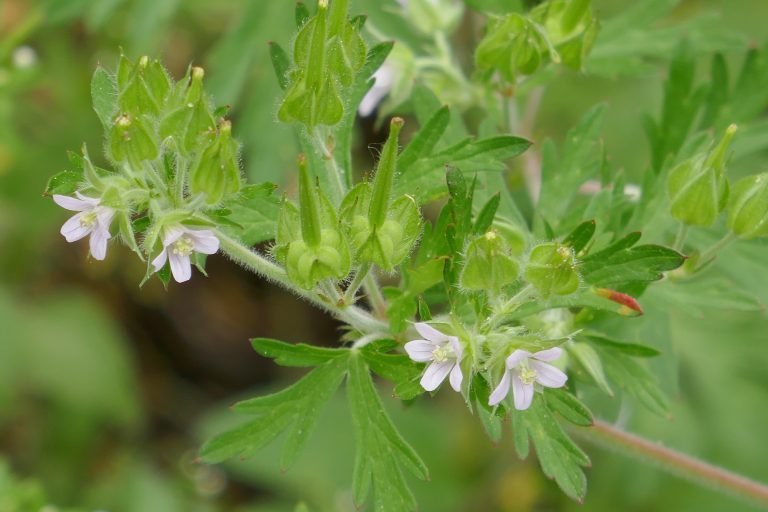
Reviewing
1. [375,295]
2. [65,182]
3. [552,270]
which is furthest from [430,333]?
[65,182]

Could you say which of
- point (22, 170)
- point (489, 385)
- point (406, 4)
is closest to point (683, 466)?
point (489, 385)

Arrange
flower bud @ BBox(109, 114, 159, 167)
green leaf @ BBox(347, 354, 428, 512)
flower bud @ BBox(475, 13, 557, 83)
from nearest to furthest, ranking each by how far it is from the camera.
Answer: flower bud @ BBox(109, 114, 159, 167)
green leaf @ BBox(347, 354, 428, 512)
flower bud @ BBox(475, 13, 557, 83)

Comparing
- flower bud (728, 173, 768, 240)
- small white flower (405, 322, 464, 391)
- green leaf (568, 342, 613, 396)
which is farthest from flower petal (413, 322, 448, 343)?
flower bud (728, 173, 768, 240)

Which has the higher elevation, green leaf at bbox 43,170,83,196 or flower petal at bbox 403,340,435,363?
green leaf at bbox 43,170,83,196

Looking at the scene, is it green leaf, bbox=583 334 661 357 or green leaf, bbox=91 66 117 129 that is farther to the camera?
green leaf, bbox=583 334 661 357

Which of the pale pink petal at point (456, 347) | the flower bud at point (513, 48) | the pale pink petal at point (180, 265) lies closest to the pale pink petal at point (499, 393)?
the pale pink petal at point (456, 347)

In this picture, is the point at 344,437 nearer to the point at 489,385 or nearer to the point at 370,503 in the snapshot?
the point at 370,503

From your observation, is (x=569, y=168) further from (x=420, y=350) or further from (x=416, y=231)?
(x=420, y=350)

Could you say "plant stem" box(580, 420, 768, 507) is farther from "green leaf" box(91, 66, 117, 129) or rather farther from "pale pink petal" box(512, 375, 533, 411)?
"green leaf" box(91, 66, 117, 129)
